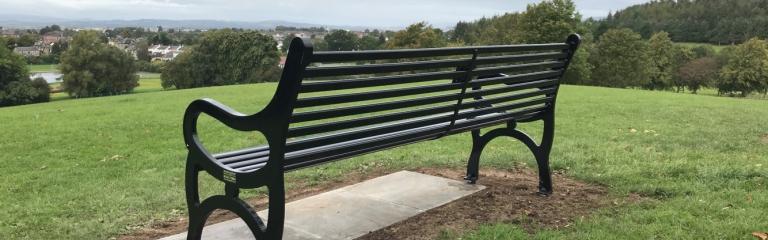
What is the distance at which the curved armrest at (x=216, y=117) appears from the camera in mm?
2557

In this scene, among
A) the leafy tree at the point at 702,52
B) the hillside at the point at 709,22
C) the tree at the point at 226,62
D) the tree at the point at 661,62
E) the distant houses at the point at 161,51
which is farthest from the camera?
the hillside at the point at 709,22

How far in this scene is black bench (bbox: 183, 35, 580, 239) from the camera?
2.50 m

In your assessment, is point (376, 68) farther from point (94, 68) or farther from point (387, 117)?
point (94, 68)

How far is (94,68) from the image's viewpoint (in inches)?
2026

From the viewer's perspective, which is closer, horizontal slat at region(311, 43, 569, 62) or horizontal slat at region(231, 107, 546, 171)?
horizontal slat at region(311, 43, 569, 62)

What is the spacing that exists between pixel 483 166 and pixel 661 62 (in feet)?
210

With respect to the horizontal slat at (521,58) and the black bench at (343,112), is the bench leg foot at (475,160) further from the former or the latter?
the horizontal slat at (521,58)

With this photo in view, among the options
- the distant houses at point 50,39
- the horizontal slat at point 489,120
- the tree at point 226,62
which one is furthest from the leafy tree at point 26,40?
the horizontal slat at point 489,120

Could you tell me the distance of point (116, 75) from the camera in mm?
52500

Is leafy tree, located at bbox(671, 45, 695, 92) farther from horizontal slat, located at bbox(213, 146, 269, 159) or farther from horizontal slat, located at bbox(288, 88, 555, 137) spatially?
horizontal slat, located at bbox(213, 146, 269, 159)

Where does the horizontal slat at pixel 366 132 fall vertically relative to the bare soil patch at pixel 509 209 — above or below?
above

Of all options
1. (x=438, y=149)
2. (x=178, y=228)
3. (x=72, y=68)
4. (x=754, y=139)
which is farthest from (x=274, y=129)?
(x=72, y=68)

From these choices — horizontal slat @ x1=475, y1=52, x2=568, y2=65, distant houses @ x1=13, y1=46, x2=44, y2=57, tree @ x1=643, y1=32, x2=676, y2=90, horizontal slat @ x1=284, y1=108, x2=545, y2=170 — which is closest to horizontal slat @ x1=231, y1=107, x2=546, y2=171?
horizontal slat @ x1=284, y1=108, x2=545, y2=170

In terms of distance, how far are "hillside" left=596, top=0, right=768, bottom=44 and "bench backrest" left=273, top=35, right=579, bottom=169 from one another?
264 feet
